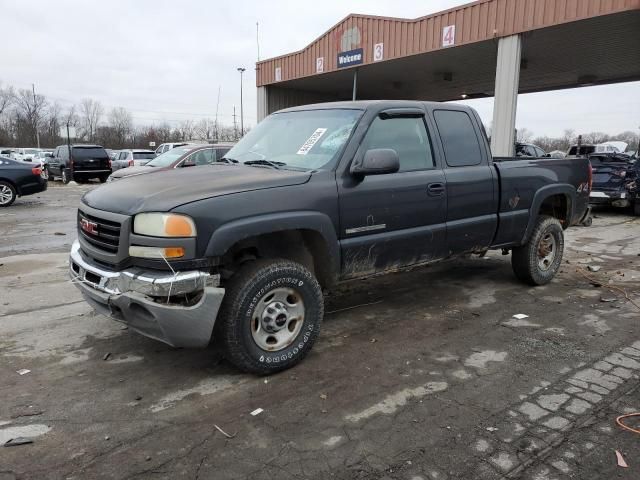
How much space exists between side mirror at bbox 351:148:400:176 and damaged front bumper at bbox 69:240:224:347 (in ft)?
4.71

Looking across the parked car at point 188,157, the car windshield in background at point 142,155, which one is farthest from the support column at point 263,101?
the parked car at point 188,157

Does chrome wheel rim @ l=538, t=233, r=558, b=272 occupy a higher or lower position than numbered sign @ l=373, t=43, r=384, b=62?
lower

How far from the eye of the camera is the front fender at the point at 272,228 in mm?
3211

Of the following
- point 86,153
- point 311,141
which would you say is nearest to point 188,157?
point 311,141

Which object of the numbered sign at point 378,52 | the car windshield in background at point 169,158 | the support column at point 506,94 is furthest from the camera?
the numbered sign at point 378,52

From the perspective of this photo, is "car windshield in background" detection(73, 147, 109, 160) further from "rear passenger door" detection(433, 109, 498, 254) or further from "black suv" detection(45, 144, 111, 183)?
"rear passenger door" detection(433, 109, 498, 254)

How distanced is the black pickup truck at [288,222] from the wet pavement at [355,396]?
46 cm

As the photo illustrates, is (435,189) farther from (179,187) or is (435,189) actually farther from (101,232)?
(101,232)

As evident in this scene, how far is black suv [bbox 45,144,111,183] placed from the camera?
901 inches

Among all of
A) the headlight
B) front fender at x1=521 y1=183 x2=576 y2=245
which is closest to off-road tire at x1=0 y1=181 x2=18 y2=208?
the headlight

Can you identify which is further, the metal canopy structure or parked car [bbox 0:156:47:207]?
parked car [bbox 0:156:47:207]

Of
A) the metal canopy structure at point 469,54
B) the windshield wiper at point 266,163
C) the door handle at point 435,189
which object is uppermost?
the metal canopy structure at point 469,54

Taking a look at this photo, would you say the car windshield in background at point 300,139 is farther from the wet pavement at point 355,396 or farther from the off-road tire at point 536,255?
the off-road tire at point 536,255

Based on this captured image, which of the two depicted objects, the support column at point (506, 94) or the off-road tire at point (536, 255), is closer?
the off-road tire at point (536, 255)
